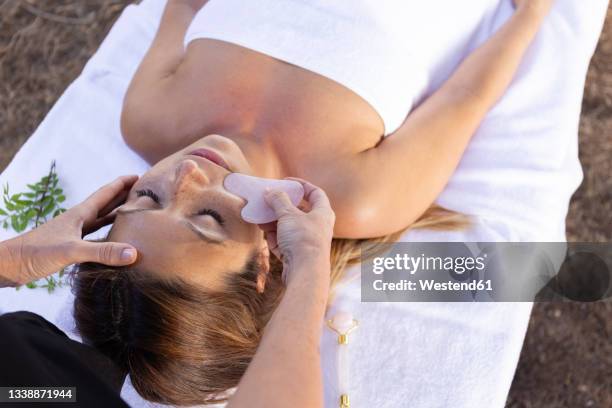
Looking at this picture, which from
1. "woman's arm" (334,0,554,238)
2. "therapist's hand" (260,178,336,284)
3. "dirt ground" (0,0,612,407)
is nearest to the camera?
"therapist's hand" (260,178,336,284)

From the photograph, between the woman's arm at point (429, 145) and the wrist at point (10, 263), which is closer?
the wrist at point (10, 263)

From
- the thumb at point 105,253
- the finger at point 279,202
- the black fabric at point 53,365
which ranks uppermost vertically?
the finger at point 279,202

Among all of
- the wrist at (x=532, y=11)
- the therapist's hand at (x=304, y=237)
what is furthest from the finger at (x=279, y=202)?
the wrist at (x=532, y=11)

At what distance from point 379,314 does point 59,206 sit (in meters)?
0.86

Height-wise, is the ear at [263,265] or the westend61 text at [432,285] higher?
the ear at [263,265]

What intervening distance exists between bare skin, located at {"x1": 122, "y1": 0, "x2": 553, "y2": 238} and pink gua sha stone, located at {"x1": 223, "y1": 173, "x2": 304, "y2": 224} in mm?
201

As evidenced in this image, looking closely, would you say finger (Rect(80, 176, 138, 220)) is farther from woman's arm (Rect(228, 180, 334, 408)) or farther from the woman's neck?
woman's arm (Rect(228, 180, 334, 408))

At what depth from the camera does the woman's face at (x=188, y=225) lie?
1.13m

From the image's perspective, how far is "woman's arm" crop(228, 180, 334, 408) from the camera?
2.68ft

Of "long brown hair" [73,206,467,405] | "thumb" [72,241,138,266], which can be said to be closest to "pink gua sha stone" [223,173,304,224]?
"long brown hair" [73,206,467,405]

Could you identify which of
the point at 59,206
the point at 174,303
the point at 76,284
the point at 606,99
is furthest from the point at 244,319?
the point at 606,99

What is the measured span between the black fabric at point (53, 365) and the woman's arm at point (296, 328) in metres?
0.27

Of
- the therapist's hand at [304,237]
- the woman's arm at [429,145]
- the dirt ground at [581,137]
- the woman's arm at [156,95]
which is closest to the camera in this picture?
the therapist's hand at [304,237]

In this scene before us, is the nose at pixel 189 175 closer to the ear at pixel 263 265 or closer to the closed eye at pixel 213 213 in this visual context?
the closed eye at pixel 213 213
